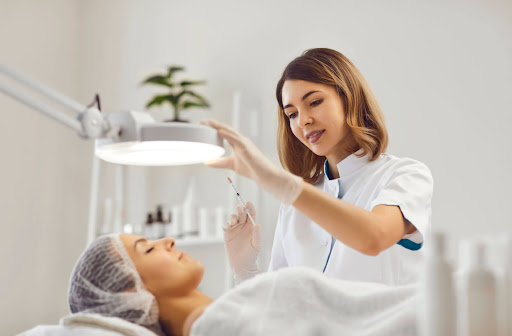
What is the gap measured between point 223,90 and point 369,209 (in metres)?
1.67

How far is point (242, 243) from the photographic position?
1510 mm

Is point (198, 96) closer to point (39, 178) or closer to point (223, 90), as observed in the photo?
point (223, 90)

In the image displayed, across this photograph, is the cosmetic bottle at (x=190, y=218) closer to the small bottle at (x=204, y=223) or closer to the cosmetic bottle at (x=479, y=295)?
the small bottle at (x=204, y=223)

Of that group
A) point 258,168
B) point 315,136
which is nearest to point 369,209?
point 315,136

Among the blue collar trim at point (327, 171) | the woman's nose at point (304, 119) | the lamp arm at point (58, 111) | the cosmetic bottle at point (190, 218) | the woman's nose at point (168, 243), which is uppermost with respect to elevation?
the woman's nose at point (304, 119)

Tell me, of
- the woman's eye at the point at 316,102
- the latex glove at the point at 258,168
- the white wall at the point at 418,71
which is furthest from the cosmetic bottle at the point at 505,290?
the white wall at the point at 418,71

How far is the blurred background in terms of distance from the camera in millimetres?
2145

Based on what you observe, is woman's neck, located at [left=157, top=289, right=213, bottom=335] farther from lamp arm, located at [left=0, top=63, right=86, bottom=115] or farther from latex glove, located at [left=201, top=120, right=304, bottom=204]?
lamp arm, located at [left=0, top=63, right=86, bottom=115]

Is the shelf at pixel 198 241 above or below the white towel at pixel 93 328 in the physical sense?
above

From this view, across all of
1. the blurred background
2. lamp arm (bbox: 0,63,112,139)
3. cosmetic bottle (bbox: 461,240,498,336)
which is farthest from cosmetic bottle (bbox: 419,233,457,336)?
the blurred background

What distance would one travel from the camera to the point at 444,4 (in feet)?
7.41

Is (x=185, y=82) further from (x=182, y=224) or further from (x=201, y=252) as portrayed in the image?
(x=201, y=252)

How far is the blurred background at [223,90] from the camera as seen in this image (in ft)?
7.04

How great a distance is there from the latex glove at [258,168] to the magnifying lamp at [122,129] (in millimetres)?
36
